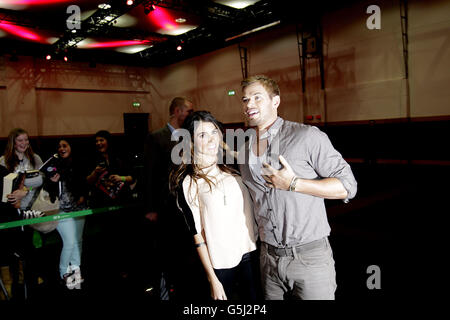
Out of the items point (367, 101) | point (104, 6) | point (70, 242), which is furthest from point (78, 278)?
point (367, 101)

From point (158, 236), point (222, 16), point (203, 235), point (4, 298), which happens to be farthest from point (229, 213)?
point (222, 16)


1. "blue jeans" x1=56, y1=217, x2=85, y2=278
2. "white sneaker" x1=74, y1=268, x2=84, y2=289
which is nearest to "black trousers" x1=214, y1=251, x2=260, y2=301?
"blue jeans" x1=56, y1=217, x2=85, y2=278

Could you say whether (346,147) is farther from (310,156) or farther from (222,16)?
(310,156)

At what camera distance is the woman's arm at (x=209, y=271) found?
5.35 feet

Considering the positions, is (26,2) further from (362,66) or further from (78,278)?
(362,66)

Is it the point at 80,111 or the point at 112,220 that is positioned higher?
the point at 80,111

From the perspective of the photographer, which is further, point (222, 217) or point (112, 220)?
point (112, 220)

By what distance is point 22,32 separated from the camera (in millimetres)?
9359

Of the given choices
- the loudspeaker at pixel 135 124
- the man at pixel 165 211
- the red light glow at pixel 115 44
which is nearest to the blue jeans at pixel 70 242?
the man at pixel 165 211

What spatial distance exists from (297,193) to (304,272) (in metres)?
0.37

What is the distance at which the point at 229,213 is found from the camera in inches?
64.4

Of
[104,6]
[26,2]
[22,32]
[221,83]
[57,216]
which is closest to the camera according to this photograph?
[57,216]

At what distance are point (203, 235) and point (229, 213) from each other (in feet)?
0.61

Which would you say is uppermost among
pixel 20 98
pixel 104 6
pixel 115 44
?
pixel 115 44
